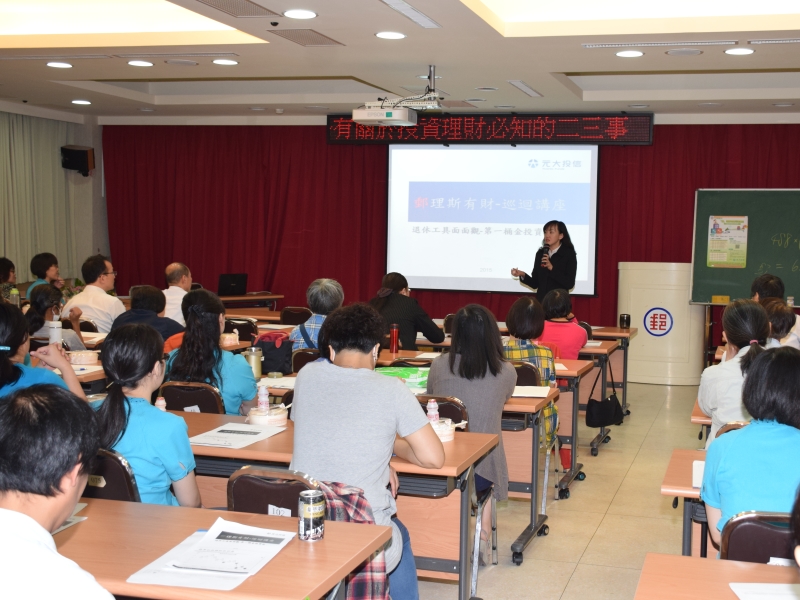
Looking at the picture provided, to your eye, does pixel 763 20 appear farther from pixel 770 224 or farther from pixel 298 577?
pixel 298 577

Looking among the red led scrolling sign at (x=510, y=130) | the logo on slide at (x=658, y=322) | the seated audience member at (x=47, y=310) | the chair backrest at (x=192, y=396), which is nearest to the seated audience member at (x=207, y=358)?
the chair backrest at (x=192, y=396)

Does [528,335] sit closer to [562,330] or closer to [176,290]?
[562,330]

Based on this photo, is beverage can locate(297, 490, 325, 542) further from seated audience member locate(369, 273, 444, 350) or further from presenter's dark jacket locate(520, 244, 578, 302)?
presenter's dark jacket locate(520, 244, 578, 302)

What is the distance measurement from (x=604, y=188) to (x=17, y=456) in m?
8.56

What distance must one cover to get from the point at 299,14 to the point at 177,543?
12.2ft

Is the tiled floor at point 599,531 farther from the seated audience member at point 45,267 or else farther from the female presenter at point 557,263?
the seated audience member at point 45,267

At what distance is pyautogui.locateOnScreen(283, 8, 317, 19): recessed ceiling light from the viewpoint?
16.4ft

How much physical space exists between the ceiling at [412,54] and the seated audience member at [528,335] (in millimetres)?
1745

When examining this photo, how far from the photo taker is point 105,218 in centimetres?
1119

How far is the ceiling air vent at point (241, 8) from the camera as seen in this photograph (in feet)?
15.8

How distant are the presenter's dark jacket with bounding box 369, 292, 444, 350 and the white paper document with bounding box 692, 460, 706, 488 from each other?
333cm

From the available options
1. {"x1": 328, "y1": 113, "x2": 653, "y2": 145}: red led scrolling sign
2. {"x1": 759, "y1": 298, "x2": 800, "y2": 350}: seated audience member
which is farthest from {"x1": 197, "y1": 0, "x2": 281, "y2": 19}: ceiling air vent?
{"x1": 328, "y1": 113, "x2": 653, "y2": 145}: red led scrolling sign

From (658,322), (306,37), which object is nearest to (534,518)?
(306,37)

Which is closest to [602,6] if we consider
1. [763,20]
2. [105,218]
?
[763,20]
